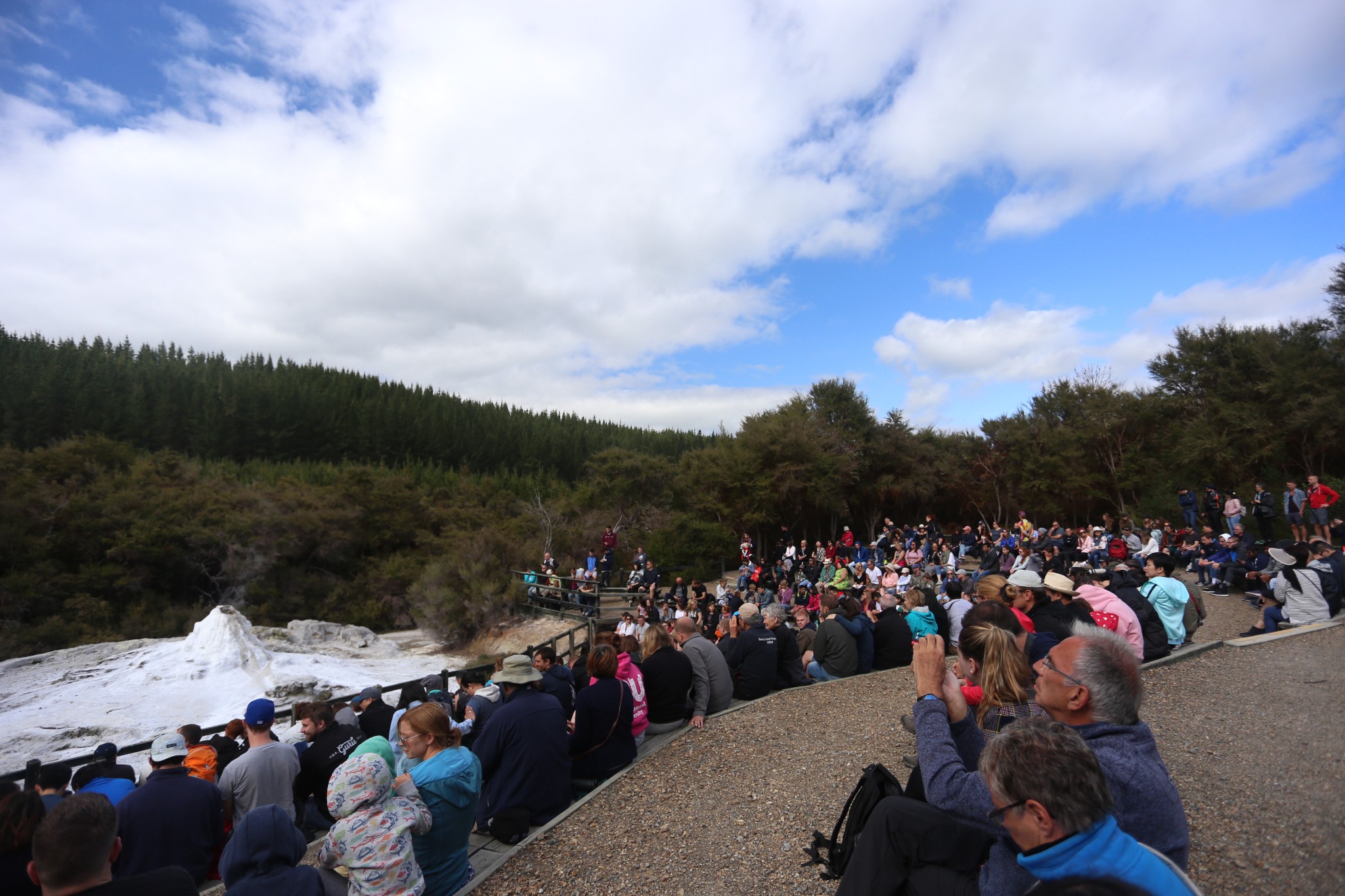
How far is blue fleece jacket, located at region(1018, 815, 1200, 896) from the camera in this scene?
1498 mm

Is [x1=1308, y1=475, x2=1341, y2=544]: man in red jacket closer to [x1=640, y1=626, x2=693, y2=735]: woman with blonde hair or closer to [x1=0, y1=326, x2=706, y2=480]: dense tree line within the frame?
[x1=640, y1=626, x2=693, y2=735]: woman with blonde hair

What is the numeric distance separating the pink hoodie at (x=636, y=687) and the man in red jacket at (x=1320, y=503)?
13.8 m

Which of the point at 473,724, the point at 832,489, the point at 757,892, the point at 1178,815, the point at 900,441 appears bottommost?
the point at 757,892

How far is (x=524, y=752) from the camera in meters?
4.24

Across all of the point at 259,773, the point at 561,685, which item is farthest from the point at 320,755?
the point at 561,685

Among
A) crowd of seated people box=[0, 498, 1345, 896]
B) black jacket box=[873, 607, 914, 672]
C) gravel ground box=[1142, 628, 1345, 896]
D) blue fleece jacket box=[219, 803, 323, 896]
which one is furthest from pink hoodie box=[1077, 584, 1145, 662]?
blue fleece jacket box=[219, 803, 323, 896]

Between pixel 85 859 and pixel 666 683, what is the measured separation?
172 inches

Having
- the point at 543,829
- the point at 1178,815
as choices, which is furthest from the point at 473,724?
the point at 1178,815

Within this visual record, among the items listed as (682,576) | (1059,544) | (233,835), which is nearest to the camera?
(233,835)

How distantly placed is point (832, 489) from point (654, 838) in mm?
23184

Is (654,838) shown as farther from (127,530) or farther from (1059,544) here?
(127,530)

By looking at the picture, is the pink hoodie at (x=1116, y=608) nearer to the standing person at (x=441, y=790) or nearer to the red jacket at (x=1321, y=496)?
the standing person at (x=441, y=790)

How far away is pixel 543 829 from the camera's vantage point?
13.9ft

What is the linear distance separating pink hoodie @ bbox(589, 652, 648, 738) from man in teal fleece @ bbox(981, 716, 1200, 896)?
3.80m
